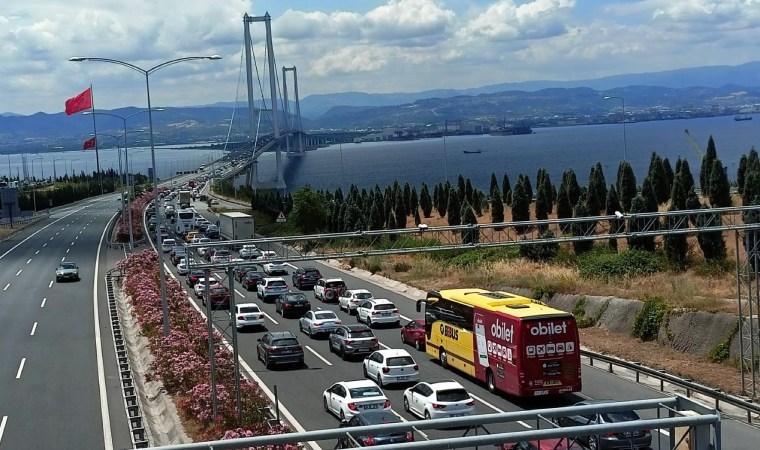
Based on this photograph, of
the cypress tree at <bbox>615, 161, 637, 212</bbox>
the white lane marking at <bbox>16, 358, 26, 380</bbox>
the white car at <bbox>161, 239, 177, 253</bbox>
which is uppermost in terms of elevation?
the cypress tree at <bbox>615, 161, 637, 212</bbox>

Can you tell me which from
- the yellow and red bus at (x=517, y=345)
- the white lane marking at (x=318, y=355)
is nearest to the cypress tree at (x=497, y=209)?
the white lane marking at (x=318, y=355)

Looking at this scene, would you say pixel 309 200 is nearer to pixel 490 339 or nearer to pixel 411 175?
pixel 490 339

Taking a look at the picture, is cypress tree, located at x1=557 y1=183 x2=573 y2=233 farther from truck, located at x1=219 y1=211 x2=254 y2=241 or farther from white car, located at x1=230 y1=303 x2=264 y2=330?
white car, located at x1=230 y1=303 x2=264 y2=330

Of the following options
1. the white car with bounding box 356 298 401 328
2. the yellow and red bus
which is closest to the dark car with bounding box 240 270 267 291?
the white car with bounding box 356 298 401 328

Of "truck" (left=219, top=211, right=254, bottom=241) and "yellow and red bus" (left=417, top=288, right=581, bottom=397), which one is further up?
"truck" (left=219, top=211, right=254, bottom=241)

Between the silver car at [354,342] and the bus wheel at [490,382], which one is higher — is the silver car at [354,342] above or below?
above

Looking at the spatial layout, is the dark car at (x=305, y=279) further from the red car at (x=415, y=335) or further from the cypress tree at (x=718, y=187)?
the cypress tree at (x=718, y=187)

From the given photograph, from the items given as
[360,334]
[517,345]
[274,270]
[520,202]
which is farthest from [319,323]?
[520,202]
